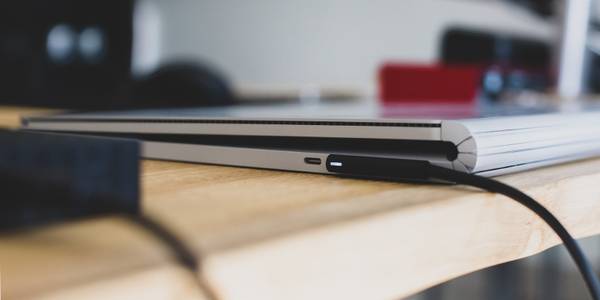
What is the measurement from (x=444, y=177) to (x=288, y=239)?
107 millimetres

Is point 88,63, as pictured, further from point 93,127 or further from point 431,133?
point 431,133

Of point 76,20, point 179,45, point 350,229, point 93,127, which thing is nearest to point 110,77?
point 76,20

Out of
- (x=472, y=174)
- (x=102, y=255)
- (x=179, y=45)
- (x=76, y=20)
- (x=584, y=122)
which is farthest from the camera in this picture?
(x=179, y=45)

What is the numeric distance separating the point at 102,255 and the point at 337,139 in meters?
0.17

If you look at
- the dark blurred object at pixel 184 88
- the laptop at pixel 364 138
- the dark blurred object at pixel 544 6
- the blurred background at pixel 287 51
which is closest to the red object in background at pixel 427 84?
the blurred background at pixel 287 51

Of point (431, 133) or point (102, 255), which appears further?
point (431, 133)

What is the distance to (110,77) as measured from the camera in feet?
5.50

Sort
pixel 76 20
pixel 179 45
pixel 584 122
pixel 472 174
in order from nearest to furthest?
pixel 472 174, pixel 584 122, pixel 76 20, pixel 179 45

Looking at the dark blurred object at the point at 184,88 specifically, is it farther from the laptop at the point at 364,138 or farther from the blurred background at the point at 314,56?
the laptop at the point at 364,138

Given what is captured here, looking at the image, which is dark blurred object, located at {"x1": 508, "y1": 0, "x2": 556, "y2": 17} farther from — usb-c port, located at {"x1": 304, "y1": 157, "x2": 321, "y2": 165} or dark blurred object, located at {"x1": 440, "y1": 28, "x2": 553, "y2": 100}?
usb-c port, located at {"x1": 304, "y1": 157, "x2": 321, "y2": 165}

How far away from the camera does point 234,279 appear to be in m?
0.17

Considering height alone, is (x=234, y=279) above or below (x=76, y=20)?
below

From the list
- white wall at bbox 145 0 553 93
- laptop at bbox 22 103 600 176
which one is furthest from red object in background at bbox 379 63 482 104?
white wall at bbox 145 0 553 93

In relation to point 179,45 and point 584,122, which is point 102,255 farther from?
point 179,45
